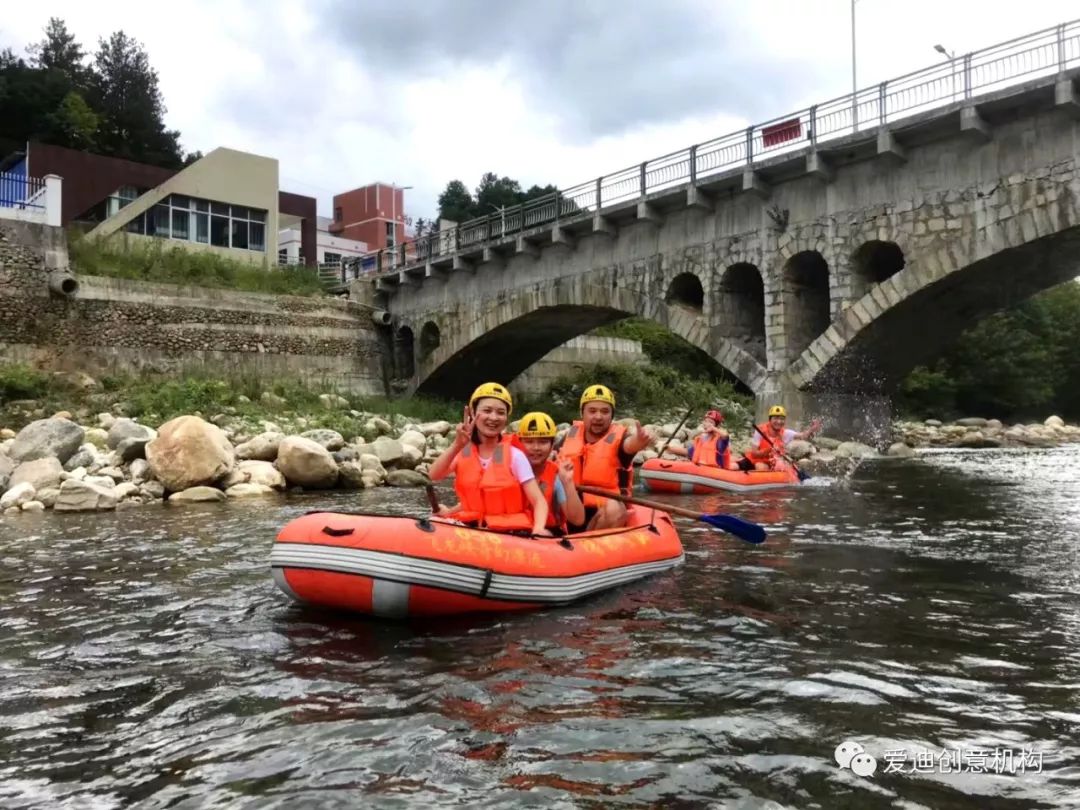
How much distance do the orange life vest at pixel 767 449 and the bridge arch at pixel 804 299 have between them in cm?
304

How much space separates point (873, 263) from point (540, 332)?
445 inches

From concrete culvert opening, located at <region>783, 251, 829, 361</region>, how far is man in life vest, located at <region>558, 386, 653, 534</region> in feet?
37.9

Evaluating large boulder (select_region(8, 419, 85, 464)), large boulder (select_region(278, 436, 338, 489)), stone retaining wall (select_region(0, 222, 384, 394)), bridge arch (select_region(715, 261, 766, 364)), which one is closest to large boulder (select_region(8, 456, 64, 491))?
large boulder (select_region(8, 419, 85, 464))

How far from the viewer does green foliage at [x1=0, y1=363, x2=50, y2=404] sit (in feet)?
62.6

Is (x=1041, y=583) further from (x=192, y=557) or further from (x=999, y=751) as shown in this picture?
(x=192, y=557)

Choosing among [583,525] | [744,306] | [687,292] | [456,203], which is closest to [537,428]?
[583,525]

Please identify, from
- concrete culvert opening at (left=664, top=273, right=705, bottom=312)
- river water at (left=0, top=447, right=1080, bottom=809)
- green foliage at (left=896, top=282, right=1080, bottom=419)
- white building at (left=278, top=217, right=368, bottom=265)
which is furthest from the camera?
white building at (left=278, top=217, right=368, bottom=265)

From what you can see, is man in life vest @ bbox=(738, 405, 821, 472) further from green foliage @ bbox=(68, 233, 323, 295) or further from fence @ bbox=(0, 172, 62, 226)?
fence @ bbox=(0, 172, 62, 226)

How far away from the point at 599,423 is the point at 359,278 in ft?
78.4

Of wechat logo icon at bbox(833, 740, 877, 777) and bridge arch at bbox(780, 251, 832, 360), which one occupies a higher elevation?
bridge arch at bbox(780, 251, 832, 360)

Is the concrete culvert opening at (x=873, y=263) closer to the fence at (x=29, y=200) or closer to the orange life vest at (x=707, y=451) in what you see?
the orange life vest at (x=707, y=451)

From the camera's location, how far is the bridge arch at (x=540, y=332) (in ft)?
66.1

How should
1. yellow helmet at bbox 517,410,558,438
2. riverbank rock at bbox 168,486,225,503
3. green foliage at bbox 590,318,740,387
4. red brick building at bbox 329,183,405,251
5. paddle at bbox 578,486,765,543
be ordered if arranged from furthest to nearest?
red brick building at bbox 329,183,405,251
green foliage at bbox 590,318,740,387
riverbank rock at bbox 168,486,225,503
paddle at bbox 578,486,765,543
yellow helmet at bbox 517,410,558,438

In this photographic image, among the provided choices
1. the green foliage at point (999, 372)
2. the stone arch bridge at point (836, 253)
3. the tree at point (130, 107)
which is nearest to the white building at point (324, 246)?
the tree at point (130, 107)
